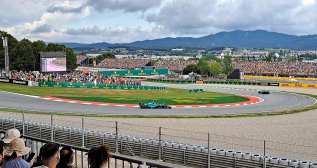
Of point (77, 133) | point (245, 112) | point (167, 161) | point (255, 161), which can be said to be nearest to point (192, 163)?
point (167, 161)

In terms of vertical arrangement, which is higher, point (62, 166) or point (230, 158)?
point (62, 166)

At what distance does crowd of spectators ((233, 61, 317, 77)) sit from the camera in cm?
9531

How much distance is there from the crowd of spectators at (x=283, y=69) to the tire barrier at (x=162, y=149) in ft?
283

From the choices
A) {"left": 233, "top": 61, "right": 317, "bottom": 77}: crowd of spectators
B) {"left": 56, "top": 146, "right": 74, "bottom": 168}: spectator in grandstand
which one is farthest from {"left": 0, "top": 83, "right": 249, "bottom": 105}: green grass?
{"left": 233, "top": 61, "right": 317, "bottom": 77}: crowd of spectators

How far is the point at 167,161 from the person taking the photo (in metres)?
14.9

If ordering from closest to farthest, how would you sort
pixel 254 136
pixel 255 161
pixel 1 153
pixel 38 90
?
pixel 1 153, pixel 255 161, pixel 254 136, pixel 38 90

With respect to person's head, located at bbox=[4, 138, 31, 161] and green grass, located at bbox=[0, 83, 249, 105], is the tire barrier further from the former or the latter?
green grass, located at bbox=[0, 83, 249, 105]

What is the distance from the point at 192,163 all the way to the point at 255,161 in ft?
8.04

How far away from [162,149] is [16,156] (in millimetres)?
9698

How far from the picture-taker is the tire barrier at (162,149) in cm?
1332

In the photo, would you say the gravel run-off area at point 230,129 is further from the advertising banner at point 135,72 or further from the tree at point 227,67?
the tree at point 227,67

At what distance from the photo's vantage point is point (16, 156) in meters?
5.76

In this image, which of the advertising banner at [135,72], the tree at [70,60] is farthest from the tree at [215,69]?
the tree at [70,60]

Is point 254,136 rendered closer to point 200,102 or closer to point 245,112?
point 245,112
